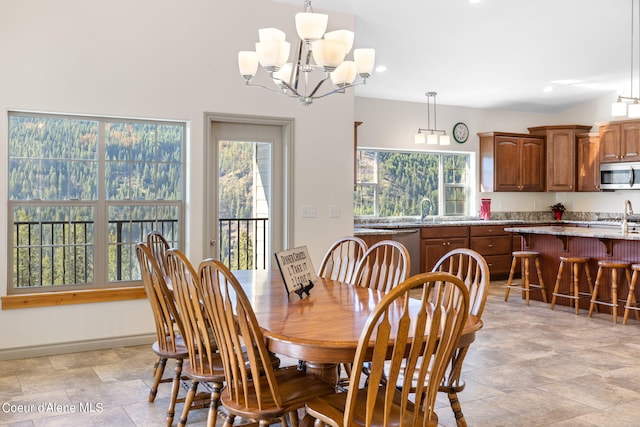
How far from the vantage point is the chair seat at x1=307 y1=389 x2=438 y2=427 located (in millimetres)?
1989

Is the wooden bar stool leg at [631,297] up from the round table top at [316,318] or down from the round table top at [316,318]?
down

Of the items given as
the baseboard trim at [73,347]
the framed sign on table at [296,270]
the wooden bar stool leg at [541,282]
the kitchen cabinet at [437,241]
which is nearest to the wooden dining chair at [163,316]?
the framed sign on table at [296,270]

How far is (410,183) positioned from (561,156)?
239 cm

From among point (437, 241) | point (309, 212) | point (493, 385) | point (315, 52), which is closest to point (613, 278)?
point (437, 241)

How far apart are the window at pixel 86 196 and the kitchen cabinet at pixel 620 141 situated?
20.8 ft

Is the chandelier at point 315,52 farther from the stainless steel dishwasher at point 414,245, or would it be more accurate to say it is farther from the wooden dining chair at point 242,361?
the stainless steel dishwasher at point 414,245

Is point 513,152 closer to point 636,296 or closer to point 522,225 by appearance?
point 522,225

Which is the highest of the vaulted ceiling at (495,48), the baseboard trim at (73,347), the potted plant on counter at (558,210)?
the vaulted ceiling at (495,48)

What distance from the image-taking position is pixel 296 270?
2.92m

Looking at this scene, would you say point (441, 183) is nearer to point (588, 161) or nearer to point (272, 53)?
point (588, 161)

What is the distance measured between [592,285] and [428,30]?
10.5 feet

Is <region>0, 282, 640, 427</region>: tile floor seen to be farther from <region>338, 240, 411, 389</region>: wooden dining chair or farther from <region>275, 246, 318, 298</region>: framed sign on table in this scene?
<region>275, 246, 318, 298</region>: framed sign on table

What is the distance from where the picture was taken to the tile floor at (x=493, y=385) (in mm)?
3168

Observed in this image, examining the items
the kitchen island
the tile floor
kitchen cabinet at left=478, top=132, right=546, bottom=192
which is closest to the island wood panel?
the kitchen island
